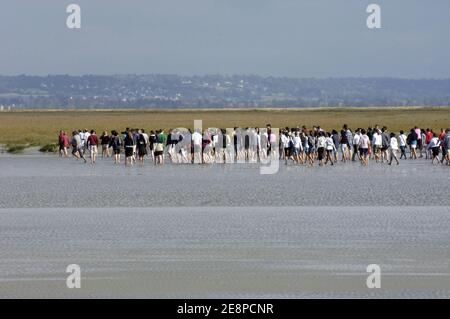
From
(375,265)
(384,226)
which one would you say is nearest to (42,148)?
(384,226)

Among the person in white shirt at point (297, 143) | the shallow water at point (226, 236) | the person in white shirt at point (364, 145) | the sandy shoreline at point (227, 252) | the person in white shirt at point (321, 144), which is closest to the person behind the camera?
the sandy shoreline at point (227, 252)

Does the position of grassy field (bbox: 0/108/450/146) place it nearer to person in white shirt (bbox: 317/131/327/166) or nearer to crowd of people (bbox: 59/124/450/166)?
crowd of people (bbox: 59/124/450/166)

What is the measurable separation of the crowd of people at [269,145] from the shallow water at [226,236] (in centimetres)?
638

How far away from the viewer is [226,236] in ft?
49.8

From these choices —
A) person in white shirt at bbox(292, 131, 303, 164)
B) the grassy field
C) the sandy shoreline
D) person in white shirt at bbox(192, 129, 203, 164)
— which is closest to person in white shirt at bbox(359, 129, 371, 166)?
person in white shirt at bbox(292, 131, 303, 164)

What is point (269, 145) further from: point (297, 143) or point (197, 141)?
point (197, 141)

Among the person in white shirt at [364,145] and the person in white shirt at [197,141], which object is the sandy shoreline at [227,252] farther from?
the person in white shirt at [197,141]

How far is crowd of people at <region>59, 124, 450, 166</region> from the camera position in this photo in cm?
3494

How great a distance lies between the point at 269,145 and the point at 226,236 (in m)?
23.3

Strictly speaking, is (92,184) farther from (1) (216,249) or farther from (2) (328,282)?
(2) (328,282)

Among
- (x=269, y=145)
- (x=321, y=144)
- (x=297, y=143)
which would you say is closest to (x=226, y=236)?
(x=321, y=144)

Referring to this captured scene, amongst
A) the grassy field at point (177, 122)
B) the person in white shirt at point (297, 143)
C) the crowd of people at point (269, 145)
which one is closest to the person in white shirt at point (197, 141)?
the crowd of people at point (269, 145)

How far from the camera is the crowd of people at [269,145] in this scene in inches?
1375

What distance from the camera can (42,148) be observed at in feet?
167
